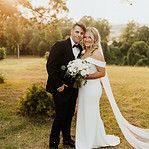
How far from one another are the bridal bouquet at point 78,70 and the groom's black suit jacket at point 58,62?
0.17 meters

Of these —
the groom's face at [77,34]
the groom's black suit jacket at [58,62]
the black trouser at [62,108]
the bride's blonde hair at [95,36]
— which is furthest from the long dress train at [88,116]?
the groom's face at [77,34]

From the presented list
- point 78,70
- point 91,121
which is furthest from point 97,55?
point 91,121

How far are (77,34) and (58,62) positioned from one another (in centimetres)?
63

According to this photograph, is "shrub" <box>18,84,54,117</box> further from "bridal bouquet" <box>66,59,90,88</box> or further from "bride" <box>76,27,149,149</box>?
"bridal bouquet" <box>66,59,90,88</box>

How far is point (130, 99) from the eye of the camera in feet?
42.2

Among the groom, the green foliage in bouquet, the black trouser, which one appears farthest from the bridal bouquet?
the black trouser

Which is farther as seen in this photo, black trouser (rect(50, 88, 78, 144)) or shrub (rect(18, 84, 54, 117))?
shrub (rect(18, 84, 54, 117))

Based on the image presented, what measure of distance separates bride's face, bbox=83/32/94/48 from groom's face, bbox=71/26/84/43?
0.33ft

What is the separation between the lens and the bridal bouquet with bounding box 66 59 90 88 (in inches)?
249

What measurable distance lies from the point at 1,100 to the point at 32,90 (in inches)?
129

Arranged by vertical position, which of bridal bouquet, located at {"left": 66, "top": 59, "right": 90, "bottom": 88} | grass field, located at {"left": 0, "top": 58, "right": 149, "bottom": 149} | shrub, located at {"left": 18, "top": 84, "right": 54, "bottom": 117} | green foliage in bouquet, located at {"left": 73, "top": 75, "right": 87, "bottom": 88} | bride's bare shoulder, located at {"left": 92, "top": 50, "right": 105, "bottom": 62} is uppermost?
bride's bare shoulder, located at {"left": 92, "top": 50, "right": 105, "bottom": 62}

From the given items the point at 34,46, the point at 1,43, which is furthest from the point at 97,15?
the point at 1,43

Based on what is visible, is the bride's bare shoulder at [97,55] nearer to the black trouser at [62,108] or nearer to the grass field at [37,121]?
the black trouser at [62,108]

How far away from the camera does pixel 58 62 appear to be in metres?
6.48
